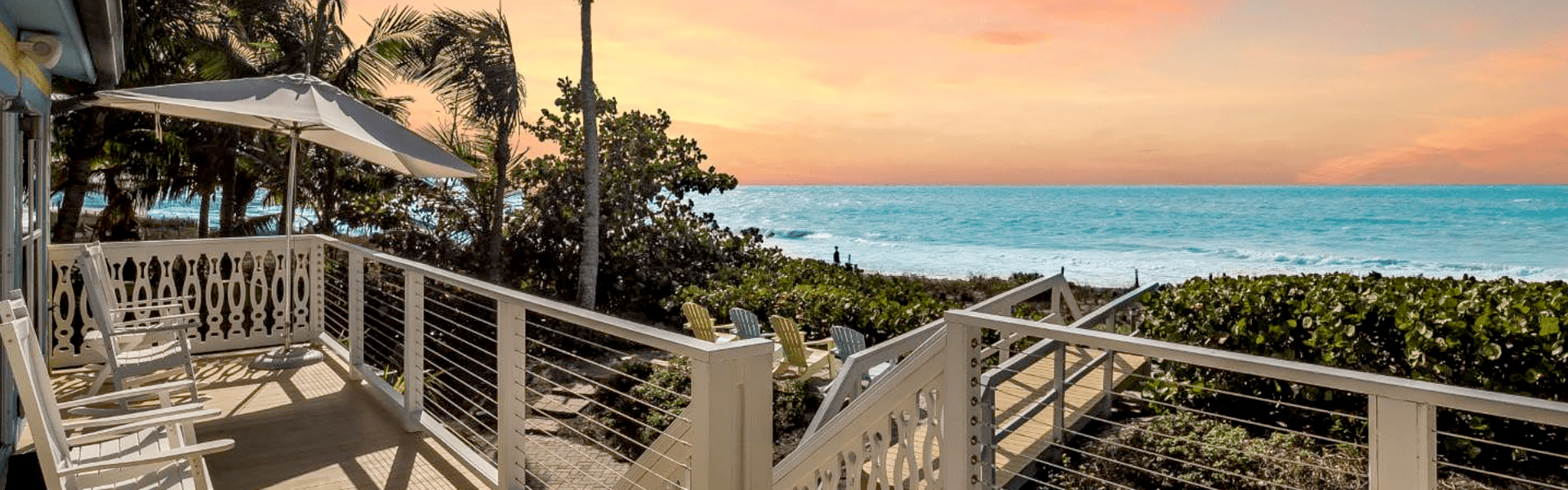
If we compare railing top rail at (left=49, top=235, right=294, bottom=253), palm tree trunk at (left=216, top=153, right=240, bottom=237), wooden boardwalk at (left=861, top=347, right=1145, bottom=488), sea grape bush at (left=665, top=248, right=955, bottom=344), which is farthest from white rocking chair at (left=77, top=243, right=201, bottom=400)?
palm tree trunk at (left=216, top=153, right=240, bottom=237)

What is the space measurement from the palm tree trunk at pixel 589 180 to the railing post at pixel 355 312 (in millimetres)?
8699

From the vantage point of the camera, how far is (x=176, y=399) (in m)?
5.58

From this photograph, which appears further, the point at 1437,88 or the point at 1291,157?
the point at 1291,157

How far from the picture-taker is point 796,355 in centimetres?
1038

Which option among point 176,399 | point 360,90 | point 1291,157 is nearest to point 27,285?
point 176,399

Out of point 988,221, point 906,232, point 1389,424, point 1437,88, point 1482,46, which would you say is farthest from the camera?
point 988,221

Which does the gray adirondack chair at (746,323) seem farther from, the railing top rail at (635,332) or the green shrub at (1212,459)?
the railing top rail at (635,332)

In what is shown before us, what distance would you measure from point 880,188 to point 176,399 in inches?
3849

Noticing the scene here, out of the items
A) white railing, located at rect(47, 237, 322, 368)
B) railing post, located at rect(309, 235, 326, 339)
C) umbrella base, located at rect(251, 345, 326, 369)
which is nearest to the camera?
umbrella base, located at rect(251, 345, 326, 369)

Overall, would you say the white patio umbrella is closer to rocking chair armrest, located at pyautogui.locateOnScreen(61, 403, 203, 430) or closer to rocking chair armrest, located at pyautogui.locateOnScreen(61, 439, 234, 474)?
rocking chair armrest, located at pyautogui.locateOnScreen(61, 403, 203, 430)

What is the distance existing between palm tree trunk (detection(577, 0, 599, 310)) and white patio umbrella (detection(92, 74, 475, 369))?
8095 mm

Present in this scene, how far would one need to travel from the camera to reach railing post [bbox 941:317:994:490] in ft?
10.5

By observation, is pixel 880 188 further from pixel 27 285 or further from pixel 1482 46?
pixel 27 285

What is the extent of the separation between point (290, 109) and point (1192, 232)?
2240 inches
